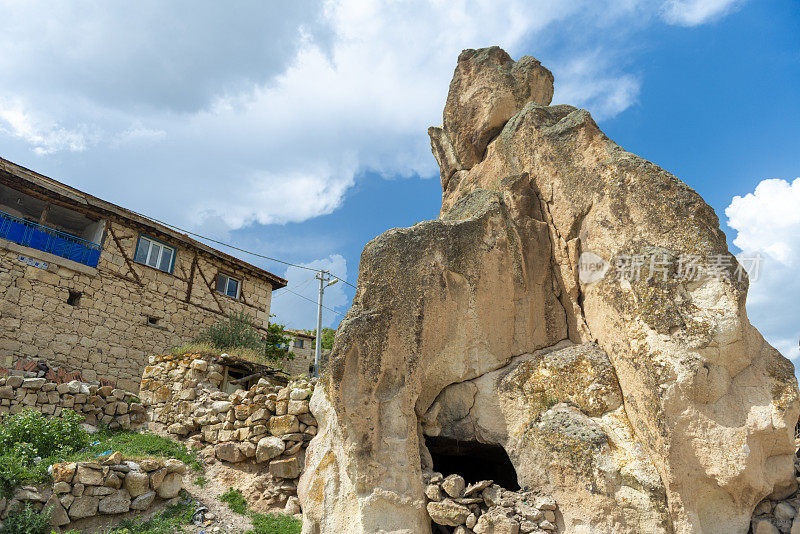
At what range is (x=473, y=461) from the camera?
8.05 metres

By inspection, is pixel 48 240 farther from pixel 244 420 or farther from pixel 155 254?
pixel 244 420

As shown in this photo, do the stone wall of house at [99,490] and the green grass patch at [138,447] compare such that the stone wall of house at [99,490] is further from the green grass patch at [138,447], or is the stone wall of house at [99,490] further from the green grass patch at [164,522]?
the green grass patch at [138,447]

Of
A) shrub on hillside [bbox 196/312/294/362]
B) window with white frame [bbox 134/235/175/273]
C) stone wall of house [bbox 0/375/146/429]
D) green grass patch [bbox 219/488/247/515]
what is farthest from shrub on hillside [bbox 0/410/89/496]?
window with white frame [bbox 134/235/175/273]

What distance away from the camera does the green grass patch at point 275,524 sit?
22.6 feet

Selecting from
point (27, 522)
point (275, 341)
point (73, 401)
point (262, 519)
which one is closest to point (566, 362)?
point (262, 519)

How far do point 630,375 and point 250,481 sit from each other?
17.8 ft

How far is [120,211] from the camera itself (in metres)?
14.2

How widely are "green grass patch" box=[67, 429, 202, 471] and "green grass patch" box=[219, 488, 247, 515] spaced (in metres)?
0.87

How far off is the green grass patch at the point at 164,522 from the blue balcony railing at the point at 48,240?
8.50 metres

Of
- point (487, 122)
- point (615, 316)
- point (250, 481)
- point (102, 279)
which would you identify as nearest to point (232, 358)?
point (250, 481)

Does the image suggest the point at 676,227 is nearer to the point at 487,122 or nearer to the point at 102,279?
the point at 487,122

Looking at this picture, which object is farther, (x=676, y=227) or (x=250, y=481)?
(x=250, y=481)

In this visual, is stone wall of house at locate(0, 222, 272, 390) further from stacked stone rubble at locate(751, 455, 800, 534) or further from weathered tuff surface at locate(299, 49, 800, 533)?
stacked stone rubble at locate(751, 455, 800, 534)

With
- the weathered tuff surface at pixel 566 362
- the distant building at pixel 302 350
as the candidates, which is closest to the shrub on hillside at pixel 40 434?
the weathered tuff surface at pixel 566 362
